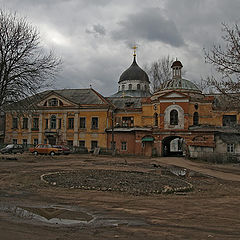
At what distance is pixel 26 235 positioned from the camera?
6.30m

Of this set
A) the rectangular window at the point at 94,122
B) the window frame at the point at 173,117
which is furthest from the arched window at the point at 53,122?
the window frame at the point at 173,117

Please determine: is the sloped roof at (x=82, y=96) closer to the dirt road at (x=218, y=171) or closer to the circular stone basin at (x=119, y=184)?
the dirt road at (x=218, y=171)

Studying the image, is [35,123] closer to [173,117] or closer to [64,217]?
[173,117]

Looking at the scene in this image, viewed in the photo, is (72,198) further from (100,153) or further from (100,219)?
(100,153)

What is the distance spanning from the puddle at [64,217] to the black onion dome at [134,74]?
48031mm

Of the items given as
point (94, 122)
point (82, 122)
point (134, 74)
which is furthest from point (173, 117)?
point (134, 74)

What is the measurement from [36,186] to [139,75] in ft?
147

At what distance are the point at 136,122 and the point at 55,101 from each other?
42.8 ft

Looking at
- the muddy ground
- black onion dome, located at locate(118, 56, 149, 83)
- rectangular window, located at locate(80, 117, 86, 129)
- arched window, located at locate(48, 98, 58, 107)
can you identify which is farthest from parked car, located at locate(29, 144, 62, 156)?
black onion dome, located at locate(118, 56, 149, 83)

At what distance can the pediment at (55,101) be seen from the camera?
4575cm

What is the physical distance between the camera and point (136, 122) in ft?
147

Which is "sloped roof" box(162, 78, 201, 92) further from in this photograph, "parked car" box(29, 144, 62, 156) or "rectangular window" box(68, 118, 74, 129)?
"parked car" box(29, 144, 62, 156)

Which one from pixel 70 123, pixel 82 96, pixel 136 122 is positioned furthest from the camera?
pixel 82 96

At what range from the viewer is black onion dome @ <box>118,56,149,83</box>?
55750mm
